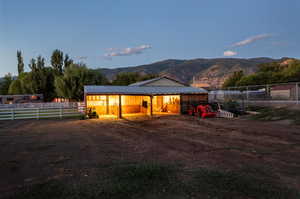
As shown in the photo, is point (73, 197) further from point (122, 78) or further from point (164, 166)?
point (122, 78)

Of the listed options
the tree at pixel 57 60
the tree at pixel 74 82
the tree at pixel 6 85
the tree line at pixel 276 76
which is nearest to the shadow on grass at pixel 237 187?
the tree at pixel 74 82

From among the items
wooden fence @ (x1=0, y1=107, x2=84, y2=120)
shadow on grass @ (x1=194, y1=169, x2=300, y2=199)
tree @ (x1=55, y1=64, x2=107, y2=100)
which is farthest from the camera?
tree @ (x1=55, y1=64, x2=107, y2=100)

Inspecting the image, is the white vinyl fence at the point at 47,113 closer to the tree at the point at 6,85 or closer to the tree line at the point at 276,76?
the tree line at the point at 276,76

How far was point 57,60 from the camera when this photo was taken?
43188 mm

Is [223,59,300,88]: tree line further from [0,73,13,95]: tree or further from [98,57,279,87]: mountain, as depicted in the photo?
[0,73,13,95]: tree

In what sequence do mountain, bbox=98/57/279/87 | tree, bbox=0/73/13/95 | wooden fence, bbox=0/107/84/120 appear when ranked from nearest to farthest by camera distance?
wooden fence, bbox=0/107/84/120 → tree, bbox=0/73/13/95 → mountain, bbox=98/57/279/87

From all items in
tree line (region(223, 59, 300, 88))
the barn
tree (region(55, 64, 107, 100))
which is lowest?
the barn

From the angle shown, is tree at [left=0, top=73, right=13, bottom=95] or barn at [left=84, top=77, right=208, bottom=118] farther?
tree at [left=0, top=73, right=13, bottom=95]

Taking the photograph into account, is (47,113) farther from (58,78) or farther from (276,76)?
(276,76)

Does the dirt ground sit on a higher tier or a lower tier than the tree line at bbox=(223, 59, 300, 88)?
lower

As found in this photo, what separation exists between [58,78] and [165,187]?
29.5m

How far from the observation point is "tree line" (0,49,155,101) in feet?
92.6

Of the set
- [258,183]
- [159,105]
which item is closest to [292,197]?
[258,183]

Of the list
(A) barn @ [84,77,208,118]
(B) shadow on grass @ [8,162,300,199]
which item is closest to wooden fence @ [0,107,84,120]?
(A) barn @ [84,77,208,118]
